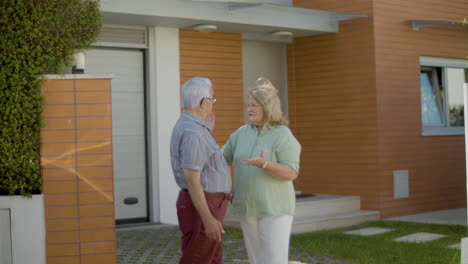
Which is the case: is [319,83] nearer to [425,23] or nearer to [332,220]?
[425,23]

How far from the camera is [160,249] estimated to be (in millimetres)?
8344

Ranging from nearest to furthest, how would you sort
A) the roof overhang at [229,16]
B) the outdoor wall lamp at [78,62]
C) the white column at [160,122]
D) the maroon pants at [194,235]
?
1. the maroon pants at [194,235]
2. the outdoor wall lamp at [78,62]
3. the roof overhang at [229,16]
4. the white column at [160,122]

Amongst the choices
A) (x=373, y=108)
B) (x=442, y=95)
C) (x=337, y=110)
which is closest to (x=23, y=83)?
(x=373, y=108)

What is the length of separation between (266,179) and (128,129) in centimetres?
563

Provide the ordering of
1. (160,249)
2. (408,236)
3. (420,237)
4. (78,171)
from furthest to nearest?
Answer: (408,236) < (420,237) < (160,249) < (78,171)

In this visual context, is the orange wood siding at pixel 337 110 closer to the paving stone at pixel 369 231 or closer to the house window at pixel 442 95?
the paving stone at pixel 369 231

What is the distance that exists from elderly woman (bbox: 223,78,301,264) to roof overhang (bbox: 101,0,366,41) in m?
4.48

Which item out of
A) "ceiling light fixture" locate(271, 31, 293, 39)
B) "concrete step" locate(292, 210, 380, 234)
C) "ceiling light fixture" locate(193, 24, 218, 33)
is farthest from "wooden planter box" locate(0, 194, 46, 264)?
"ceiling light fixture" locate(271, 31, 293, 39)

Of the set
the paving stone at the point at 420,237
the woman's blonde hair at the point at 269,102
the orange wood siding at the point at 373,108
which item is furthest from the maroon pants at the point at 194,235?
the orange wood siding at the point at 373,108

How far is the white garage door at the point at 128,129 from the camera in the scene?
32.8 ft

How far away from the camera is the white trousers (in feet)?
15.5

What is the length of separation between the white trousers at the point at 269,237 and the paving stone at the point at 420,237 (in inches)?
183

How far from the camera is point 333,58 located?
459 inches

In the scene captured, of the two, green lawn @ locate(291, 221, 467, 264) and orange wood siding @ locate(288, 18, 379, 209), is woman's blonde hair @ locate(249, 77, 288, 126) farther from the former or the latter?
orange wood siding @ locate(288, 18, 379, 209)
